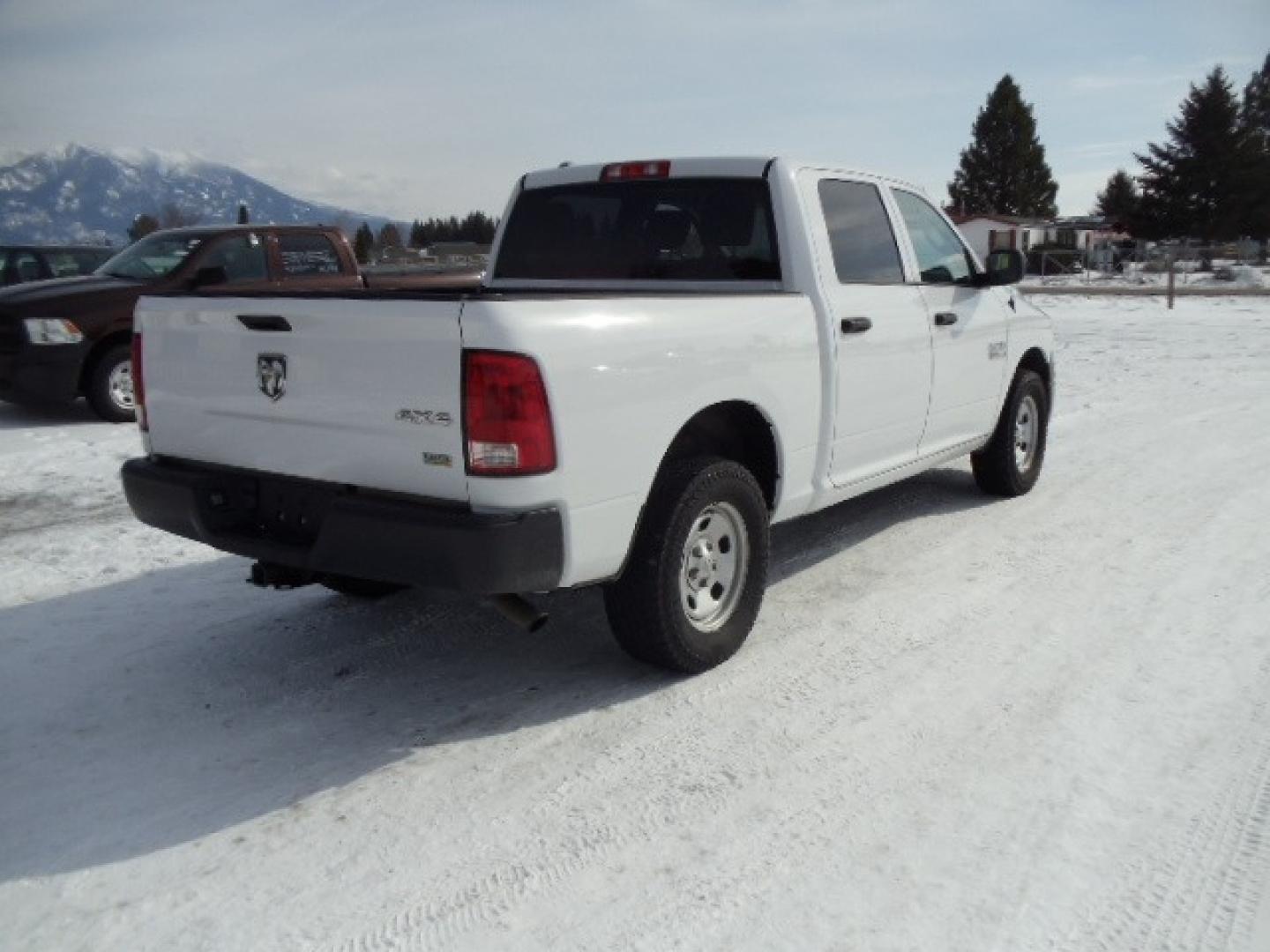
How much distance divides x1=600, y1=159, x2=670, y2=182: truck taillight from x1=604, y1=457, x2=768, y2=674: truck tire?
63.5 inches

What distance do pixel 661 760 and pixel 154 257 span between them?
8626 mm

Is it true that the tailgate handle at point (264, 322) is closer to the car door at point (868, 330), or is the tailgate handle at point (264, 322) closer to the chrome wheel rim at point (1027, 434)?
the car door at point (868, 330)

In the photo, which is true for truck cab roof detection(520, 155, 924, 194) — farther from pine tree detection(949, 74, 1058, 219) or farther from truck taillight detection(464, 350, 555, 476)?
pine tree detection(949, 74, 1058, 219)

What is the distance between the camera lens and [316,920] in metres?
2.46

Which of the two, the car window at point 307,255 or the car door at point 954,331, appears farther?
the car window at point 307,255

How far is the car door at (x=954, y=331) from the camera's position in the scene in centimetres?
518

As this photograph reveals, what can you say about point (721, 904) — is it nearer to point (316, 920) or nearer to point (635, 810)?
point (635, 810)

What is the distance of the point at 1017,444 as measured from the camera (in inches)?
251

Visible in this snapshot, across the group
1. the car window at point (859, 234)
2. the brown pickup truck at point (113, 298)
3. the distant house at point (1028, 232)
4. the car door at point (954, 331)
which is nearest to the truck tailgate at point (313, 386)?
the car window at point (859, 234)

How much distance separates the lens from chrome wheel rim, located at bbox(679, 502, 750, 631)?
375cm

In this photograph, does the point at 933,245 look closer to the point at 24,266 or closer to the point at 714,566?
the point at 714,566

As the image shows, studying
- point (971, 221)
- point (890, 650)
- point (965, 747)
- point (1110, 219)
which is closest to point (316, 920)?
point (965, 747)

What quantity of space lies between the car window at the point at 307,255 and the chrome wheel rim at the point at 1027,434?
6.72 meters

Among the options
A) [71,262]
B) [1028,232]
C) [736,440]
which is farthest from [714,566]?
[1028,232]
